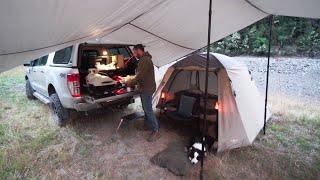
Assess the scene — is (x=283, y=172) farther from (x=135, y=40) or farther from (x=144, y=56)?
(x=135, y=40)

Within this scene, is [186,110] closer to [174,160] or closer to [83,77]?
[174,160]

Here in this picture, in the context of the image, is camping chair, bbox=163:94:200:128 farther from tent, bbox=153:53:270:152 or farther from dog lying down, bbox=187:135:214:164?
dog lying down, bbox=187:135:214:164

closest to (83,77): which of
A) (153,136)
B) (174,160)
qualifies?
(153,136)

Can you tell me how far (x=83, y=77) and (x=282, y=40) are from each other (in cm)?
1851

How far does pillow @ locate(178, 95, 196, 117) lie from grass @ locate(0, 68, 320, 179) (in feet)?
1.75

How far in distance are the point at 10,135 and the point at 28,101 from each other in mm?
2779

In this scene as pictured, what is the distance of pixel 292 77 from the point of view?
12.6 m

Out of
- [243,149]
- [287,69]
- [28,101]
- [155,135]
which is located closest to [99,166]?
[155,135]

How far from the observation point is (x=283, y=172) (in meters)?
3.81

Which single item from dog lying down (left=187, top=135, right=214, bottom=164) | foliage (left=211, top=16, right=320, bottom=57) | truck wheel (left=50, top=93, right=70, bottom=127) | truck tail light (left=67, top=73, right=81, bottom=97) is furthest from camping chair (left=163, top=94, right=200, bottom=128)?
foliage (left=211, top=16, right=320, bottom=57)

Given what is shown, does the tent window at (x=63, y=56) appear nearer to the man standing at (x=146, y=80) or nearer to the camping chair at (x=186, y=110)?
the man standing at (x=146, y=80)

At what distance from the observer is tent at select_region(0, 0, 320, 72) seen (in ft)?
8.07

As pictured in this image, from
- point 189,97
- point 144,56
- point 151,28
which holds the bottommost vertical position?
point 189,97

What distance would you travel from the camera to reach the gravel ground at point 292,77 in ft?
30.6
